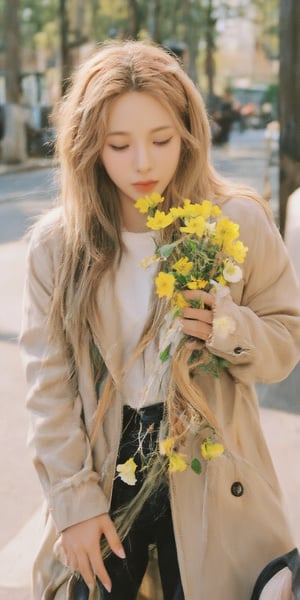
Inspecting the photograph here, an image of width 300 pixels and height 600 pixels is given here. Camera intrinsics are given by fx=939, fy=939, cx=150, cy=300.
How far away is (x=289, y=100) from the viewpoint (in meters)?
8.74

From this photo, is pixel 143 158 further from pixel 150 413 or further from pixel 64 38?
pixel 64 38

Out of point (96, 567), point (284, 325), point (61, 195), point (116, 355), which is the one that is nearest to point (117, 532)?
point (96, 567)

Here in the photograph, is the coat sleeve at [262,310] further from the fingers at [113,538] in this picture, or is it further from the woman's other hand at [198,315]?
the fingers at [113,538]

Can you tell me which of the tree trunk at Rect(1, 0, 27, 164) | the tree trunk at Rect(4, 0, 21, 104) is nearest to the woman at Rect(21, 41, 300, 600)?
the tree trunk at Rect(1, 0, 27, 164)

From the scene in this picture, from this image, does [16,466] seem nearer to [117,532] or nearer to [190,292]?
[117,532]

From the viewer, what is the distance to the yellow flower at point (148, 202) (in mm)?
2000

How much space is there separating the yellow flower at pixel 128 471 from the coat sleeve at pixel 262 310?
0.30 meters

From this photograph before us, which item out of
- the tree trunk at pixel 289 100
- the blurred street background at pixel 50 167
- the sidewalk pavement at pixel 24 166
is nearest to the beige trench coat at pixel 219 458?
the blurred street background at pixel 50 167

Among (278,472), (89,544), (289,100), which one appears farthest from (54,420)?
(289,100)

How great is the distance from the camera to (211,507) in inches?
82.9

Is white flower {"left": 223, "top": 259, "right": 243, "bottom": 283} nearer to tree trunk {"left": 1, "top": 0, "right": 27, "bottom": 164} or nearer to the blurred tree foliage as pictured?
tree trunk {"left": 1, "top": 0, "right": 27, "bottom": 164}

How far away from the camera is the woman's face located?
6.75ft

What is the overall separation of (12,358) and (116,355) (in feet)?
14.0

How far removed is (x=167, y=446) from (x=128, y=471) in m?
0.11
